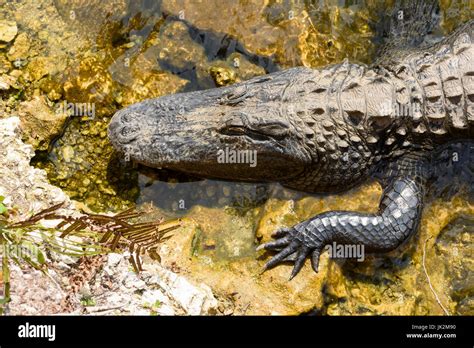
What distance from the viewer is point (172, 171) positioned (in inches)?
216

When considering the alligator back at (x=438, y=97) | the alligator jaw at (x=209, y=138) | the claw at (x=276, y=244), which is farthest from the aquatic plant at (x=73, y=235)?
the alligator back at (x=438, y=97)

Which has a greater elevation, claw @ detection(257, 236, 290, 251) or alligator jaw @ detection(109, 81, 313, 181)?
alligator jaw @ detection(109, 81, 313, 181)

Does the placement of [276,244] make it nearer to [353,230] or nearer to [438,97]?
[353,230]

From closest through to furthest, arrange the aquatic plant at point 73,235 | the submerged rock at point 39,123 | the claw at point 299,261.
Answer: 1. the aquatic plant at point 73,235
2. the claw at point 299,261
3. the submerged rock at point 39,123

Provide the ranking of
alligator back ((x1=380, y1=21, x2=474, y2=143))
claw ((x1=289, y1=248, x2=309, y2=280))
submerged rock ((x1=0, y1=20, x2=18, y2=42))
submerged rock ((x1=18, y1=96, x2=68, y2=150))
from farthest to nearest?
1. submerged rock ((x1=0, y1=20, x2=18, y2=42))
2. submerged rock ((x1=18, y1=96, x2=68, y2=150))
3. alligator back ((x1=380, y1=21, x2=474, y2=143))
4. claw ((x1=289, y1=248, x2=309, y2=280))

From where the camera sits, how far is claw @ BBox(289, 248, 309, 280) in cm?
501

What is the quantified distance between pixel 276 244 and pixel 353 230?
2.10ft

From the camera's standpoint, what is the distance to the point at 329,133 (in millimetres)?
5113

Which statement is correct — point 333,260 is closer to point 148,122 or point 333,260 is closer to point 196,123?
point 196,123

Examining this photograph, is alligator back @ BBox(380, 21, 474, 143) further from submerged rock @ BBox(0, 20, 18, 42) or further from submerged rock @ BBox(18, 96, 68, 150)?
submerged rock @ BBox(0, 20, 18, 42)

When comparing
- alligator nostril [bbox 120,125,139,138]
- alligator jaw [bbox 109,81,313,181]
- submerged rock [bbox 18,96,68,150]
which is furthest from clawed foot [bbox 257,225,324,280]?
submerged rock [bbox 18,96,68,150]

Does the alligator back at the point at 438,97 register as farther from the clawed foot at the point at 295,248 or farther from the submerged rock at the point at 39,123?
the submerged rock at the point at 39,123

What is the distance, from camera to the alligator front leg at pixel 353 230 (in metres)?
5.07

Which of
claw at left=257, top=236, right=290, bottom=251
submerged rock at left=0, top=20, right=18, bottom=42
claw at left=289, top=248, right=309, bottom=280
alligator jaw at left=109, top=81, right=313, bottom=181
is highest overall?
submerged rock at left=0, top=20, right=18, bottom=42
